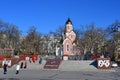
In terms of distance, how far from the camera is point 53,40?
129125 millimetres

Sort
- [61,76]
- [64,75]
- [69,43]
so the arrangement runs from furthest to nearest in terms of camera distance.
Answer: [69,43] → [64,75] → [61,76]

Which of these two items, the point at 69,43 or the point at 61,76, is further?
the point at 69,43

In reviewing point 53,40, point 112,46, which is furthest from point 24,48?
point 112,46

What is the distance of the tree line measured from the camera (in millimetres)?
79625

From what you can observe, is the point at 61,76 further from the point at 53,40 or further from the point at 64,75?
the point at 53,40

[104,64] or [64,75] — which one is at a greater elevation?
[104,64]

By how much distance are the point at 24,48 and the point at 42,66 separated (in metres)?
49.8

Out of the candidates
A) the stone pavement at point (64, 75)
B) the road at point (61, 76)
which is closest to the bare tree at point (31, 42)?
the stone pavement at point (64, 75)

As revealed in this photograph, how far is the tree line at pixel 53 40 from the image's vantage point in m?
79.6

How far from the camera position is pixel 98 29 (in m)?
93.4

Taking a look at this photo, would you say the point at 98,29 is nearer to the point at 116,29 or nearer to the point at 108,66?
the point at 116,29

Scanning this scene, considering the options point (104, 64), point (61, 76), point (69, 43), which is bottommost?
point (61, 76)

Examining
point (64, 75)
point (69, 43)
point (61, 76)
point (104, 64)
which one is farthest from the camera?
point (69, 43)

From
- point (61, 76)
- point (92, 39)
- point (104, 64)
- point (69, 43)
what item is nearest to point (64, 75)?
point (61, 76)
